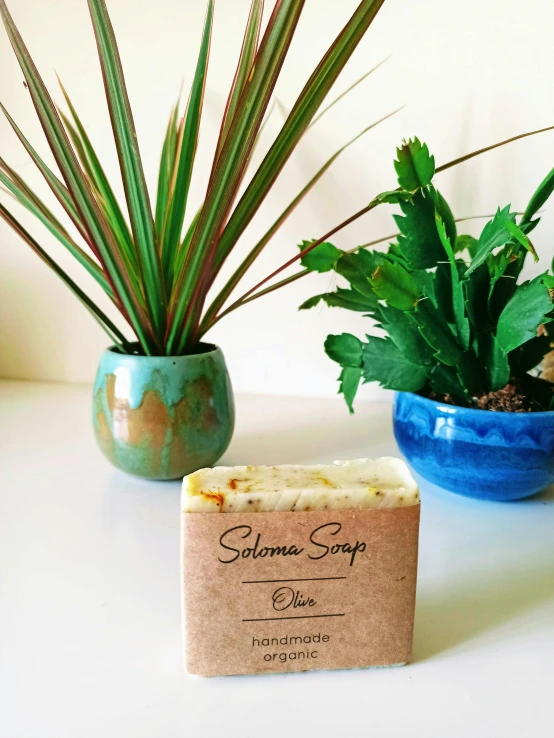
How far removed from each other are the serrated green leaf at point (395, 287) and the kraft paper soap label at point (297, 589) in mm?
233

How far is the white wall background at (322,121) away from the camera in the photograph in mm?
806

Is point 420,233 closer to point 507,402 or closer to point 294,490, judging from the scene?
point 507,402

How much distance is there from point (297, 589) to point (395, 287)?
0.29 metres

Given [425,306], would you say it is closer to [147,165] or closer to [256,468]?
[256,468]

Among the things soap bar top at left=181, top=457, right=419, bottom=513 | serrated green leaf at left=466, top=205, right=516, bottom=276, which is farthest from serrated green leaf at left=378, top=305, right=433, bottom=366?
soap bar top at left=181, top=457, right=419, bottom=513

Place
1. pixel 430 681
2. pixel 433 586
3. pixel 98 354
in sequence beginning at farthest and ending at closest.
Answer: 1. pixel 98 354
2. pixel 433 586
3. pixel 430 681

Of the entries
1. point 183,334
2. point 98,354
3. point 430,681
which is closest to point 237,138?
point 183,334

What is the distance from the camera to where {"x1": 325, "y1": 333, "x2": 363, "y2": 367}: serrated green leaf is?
25.7 inches

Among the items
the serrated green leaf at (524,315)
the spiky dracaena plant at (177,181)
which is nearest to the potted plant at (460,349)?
the serrated green leaf at (524,315)

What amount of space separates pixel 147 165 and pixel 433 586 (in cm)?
72

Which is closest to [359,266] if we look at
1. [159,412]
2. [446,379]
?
[446,379]

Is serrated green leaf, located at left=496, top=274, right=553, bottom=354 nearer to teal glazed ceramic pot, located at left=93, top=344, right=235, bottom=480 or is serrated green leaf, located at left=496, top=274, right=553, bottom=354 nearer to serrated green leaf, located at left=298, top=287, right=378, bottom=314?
serrated green leaf, located at left=298, top=287, right=378, bottom=314

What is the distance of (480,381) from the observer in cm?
60

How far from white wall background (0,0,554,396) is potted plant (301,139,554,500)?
11.1 inches
